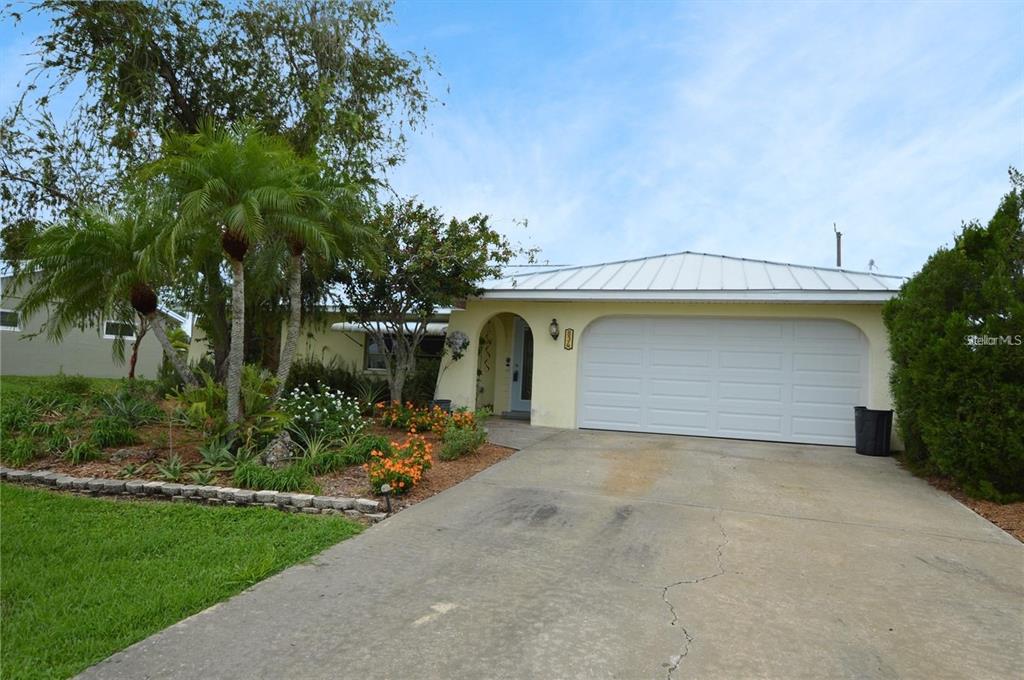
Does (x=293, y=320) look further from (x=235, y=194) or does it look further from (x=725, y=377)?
(x=725, y=377)

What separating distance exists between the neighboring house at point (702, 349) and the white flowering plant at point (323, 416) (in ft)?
13.4

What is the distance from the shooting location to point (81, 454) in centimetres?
820

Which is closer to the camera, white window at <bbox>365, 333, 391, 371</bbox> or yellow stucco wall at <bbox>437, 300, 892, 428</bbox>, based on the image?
yellow stucco wall at <bbox>437, 300, 892, 428</bbox>

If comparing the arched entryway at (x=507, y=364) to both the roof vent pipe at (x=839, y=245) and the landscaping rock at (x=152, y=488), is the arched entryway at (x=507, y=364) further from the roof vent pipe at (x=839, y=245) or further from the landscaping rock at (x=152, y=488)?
the roof vent pipe at (x=839, y=245)

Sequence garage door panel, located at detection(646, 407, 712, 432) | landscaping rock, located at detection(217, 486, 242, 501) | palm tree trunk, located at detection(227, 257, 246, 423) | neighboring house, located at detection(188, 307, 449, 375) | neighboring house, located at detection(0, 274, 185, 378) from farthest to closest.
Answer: neighboring house, located at detection(0, 274, 185, 378), neighboring house, located at detection(188, 307, 449, 375), garage door panel, located at detection(646, 407, 712, 432), palm tree trunk, located at detection(227, 257, 246, 423), landscaping rock, located at detection(217, 486, 242, 501)

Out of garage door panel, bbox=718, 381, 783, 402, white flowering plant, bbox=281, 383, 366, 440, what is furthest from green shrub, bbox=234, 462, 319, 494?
garage door panel, bbox=718, 381, 783, 402

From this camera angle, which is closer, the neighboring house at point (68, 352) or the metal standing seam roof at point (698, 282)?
the metal standing seam roof at point (698, 282)

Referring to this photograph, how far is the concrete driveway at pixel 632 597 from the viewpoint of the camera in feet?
10.9

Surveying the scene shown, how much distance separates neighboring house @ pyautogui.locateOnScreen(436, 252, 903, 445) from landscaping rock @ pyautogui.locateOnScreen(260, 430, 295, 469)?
5405mm

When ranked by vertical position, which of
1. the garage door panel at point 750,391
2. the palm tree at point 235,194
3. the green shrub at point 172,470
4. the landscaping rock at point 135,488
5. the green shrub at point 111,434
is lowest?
the landscaping rock at point 135,488

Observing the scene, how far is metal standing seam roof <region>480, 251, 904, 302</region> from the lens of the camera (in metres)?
10.8

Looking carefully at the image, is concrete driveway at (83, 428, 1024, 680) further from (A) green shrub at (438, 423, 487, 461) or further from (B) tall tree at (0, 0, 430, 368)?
(B) tall tree at (0, 0, 430, 368)

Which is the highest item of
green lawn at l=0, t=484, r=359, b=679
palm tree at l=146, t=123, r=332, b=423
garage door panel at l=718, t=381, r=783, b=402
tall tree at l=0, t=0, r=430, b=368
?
tall tree at l=0, t=0, r=430, b=368

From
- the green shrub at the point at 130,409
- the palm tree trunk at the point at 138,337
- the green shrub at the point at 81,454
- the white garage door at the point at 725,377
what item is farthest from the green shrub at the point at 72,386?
the white garage door at the point at 725,377
